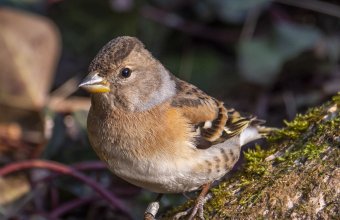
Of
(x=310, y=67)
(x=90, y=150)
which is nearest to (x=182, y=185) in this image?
(x=90, y=150)

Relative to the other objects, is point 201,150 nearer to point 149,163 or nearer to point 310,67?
point 149,163

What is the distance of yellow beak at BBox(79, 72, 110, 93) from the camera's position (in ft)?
11.8

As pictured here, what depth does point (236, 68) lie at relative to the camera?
680cm

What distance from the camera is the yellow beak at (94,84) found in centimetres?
360

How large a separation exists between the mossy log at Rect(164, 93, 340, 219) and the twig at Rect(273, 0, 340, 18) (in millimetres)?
2817

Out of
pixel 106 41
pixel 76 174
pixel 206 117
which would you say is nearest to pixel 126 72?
pixel 206 117

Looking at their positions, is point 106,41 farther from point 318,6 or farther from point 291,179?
point 291,179

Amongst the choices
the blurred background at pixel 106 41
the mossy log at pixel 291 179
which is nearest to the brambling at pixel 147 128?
the mossy log at pixel 291 179

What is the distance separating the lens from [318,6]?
663 centimetres

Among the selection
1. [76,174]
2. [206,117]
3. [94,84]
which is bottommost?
[76,174]

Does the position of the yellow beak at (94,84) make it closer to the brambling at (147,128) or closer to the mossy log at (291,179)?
the brambling at (147,128)

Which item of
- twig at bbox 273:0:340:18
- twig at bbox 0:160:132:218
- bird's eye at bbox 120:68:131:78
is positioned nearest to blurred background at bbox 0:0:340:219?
twig at bbox 273:0:340:18

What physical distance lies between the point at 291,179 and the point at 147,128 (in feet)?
2.60

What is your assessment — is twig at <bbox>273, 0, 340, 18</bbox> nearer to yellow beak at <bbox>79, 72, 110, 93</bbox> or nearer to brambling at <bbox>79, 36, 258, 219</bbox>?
brambling at <bbox>79, 36, 258, 219</bbox>
